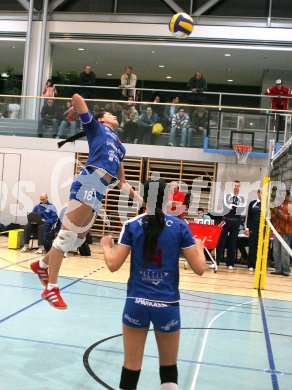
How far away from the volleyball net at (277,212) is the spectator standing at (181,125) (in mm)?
4080

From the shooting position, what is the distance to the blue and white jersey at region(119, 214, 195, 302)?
3.64 metres

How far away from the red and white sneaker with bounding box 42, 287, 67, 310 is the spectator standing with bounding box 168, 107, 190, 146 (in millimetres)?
11608

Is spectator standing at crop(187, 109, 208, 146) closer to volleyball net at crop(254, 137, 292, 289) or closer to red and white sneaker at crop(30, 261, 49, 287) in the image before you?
volleyball net at crop(254, 137, 292, 289)

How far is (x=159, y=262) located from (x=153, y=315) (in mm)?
359

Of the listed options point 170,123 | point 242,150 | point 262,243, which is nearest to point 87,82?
point 170,123

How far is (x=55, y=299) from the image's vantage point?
17.0 feet

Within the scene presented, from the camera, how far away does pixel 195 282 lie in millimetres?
11195

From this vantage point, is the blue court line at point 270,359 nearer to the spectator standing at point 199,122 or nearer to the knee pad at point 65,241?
the knee pad at point 65,241

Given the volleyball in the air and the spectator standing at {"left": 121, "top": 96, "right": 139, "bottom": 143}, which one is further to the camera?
the spectator standing at {"left": 121, "top": 96, "right": 139, "bottom": 143}

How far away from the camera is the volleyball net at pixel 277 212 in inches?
419

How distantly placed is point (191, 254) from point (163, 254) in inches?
7.8

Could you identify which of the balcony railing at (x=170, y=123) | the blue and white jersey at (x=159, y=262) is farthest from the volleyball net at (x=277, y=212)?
the blue and white jersey at (x=159, y=262)

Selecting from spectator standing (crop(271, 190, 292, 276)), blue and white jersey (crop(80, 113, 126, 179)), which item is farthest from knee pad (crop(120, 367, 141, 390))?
spectator standing (crop(271, 190, 292, 276))

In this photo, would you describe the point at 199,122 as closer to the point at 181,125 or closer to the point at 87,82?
the point at 181,125
